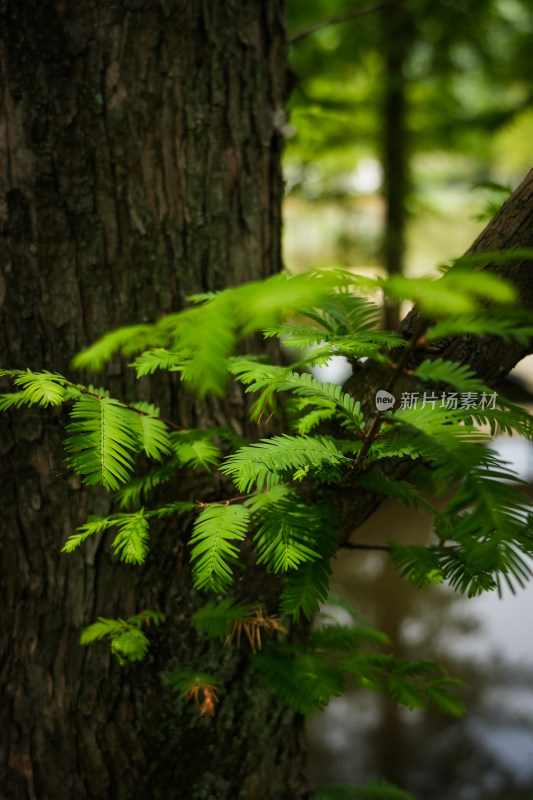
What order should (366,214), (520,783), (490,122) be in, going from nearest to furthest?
(520,783) → (490,122) → (366,214)

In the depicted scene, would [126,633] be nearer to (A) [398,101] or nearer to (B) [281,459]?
(B) [281,459]

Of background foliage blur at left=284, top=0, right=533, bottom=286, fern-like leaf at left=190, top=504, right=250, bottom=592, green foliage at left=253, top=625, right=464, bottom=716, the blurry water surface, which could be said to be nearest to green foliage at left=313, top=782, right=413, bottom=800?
green foliage at left=253, top=625, right=464, bottom=716

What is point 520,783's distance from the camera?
1.86 m

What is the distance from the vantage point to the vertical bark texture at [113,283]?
115 centimetres

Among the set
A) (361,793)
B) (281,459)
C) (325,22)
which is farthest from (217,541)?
(325,22)

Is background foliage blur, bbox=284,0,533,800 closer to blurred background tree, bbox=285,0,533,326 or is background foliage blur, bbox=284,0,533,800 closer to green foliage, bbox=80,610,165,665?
blurred background tree, bbox=285,0,533,326

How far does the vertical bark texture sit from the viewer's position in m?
1.15

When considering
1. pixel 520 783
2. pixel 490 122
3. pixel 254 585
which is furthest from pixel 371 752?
pixel 490 122

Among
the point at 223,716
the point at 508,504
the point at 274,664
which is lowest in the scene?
the point at 223,716

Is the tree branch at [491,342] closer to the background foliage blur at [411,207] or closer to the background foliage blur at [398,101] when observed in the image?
the background foliage blur at [411,207]

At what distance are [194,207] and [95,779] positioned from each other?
1341 millimetres

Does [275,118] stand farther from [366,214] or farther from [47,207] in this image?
[366,214]

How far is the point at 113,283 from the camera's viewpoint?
122 centimetres

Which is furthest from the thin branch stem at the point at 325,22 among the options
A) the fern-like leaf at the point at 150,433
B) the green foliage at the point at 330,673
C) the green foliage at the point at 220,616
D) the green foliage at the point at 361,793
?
the green foliage at the point at 361,793
